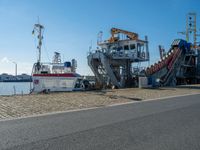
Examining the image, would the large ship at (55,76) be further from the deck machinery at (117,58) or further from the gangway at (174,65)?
the gangway at (174,65)

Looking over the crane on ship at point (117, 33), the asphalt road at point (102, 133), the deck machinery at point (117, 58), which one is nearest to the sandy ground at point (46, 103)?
the asphalt road at point (102, 133)

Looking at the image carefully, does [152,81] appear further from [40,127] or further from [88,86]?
[40,127]

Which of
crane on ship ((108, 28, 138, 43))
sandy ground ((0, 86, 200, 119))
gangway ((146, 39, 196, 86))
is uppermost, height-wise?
crane on ship ((108, 28, 138, 43))

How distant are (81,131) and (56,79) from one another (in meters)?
14.8

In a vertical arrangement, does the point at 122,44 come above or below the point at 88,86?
above

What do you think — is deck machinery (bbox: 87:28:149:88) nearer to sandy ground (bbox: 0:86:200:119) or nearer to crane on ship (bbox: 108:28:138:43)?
crane on ship (bbox: 108:28:138:43)

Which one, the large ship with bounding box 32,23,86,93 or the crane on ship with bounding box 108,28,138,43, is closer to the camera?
the large ship with bounding box 32,23,86,93

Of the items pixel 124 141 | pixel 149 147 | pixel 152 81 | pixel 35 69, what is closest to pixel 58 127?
pixel 124 141

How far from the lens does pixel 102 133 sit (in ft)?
19.8

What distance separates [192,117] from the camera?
8.22 m

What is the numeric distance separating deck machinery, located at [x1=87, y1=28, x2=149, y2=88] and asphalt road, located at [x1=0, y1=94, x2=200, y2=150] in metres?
19.4

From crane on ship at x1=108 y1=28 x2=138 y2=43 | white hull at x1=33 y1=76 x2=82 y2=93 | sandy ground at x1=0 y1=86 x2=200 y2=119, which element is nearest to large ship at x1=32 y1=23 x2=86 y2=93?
white hull at x1=33 y1=76 x2=82 y2=93

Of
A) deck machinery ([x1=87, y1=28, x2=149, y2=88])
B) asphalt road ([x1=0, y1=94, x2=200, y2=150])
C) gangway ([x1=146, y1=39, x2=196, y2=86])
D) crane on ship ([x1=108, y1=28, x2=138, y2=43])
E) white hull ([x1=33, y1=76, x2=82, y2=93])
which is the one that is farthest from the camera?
gangway ([x1=146, y1=39, x2=196, y2=86])

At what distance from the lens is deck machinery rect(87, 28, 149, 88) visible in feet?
90.7
